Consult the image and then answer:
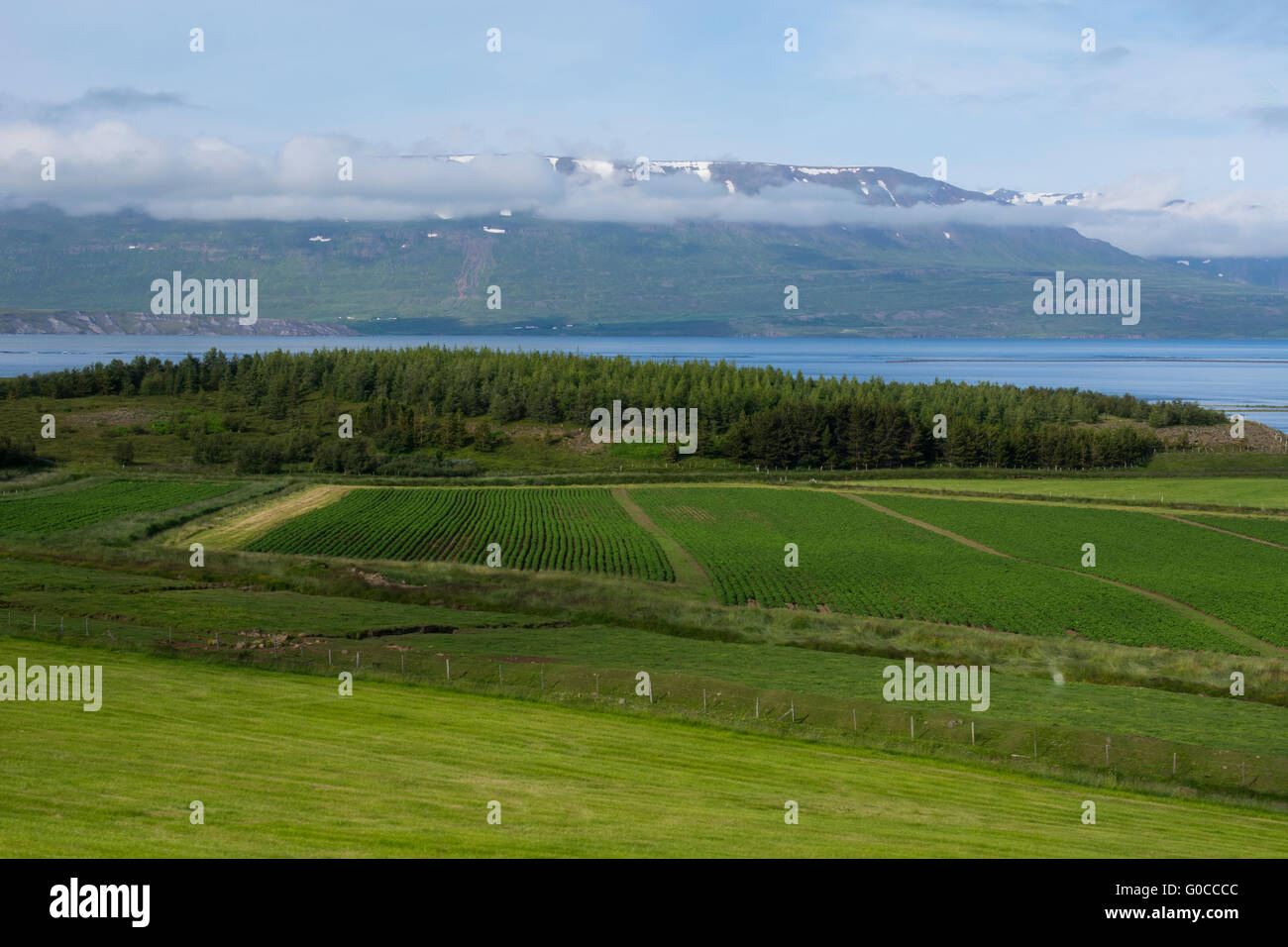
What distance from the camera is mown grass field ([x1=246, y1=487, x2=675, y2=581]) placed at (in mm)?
61250

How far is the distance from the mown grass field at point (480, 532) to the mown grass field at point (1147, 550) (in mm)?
23098

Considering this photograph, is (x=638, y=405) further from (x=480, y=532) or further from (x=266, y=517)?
(x=480, y=532)

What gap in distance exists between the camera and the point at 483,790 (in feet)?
70.4

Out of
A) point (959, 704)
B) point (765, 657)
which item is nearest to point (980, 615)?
point (765, 657)

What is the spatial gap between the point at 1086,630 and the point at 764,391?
84.8 metres

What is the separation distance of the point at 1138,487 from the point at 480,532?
194ft

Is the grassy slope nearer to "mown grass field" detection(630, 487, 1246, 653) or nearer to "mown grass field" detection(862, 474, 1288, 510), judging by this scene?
Result: "mown grass field" detection(630, 487, 1246, 653)

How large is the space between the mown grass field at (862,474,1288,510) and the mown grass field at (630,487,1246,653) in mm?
19748

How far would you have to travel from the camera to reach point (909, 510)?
8312 cm

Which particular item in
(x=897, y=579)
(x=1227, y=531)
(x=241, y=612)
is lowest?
(x=897, y=579)

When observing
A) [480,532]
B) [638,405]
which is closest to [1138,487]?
[638,405]

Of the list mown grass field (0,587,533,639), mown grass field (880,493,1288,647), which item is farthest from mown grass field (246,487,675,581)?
mown grass field (880,493,1288,647)

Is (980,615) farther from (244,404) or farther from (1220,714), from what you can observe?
(244,404)

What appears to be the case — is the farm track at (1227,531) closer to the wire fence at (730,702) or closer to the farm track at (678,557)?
the farm track at (678,557)
